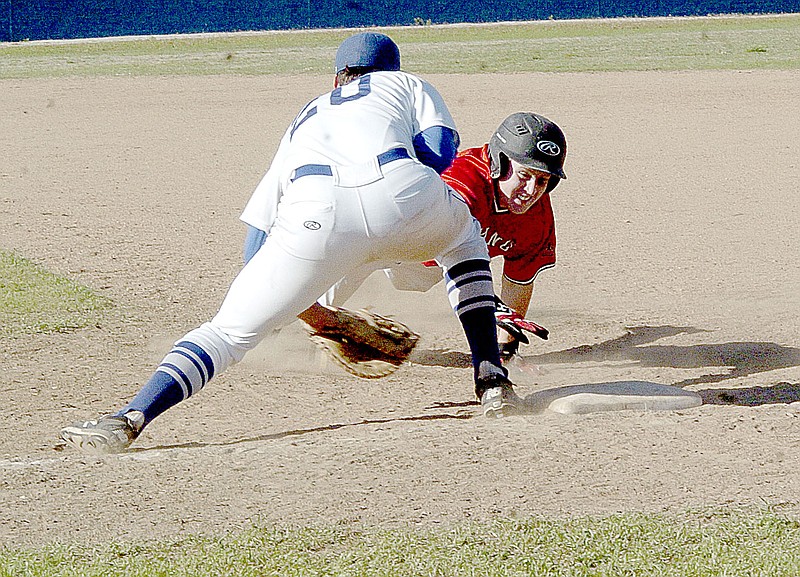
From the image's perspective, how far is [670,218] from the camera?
24.1ft

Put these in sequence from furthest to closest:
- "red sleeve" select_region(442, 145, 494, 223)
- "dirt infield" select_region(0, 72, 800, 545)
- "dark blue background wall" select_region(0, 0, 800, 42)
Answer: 1. "dark blue background wall" select_region(0, 0, 800, 42)
2. "red sleeve" select_region(442, 145, 494, 223)
3. "dirt infield" select_region(0, 72, 800, 545)

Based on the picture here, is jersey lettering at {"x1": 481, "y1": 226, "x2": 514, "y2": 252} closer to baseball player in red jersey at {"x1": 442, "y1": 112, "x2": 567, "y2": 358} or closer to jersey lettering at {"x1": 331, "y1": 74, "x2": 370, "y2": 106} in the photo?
baseball player in red jersey at {"x1": 442, "y1": 112, "x2": 567, "y2": 358}

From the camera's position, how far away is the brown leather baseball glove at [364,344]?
13.4ft

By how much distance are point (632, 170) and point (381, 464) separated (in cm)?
648

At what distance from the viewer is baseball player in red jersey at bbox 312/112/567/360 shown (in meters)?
3.64

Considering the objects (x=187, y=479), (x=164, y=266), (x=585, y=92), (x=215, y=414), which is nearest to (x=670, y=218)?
(x=164, y=266)

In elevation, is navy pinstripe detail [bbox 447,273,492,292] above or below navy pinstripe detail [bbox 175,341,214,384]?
above

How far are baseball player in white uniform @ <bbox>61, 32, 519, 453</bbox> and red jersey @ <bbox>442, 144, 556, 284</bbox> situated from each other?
644mm

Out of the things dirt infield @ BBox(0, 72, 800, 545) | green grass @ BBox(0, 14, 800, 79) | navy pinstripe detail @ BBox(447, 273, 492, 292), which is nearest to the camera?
dirt infield @ BBox(0, 72, 800, 545)

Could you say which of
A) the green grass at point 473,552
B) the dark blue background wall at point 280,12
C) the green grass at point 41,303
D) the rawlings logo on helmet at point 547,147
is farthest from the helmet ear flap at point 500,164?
the dark blue background wall at point 280,12

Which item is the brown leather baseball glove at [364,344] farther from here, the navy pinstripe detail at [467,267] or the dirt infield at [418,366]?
the navy pinstripe detail at [467,267]

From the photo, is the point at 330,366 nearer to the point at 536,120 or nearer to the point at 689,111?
the point at 536,120

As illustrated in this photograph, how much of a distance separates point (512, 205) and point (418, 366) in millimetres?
938

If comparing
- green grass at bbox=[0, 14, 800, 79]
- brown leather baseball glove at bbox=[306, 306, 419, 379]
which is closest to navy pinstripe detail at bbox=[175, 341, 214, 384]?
brown leather baseball glove at bbox=[306, 306, 419, 379]
